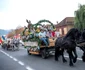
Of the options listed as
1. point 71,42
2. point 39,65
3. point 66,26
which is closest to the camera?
point 71,42

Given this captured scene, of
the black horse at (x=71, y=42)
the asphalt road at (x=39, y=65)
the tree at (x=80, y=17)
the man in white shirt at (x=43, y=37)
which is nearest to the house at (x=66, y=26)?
the tree at (x=80, y=17)

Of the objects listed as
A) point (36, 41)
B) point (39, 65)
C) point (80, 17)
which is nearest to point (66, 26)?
point (80, 17)

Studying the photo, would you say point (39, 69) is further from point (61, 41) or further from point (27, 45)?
point (27, 45)

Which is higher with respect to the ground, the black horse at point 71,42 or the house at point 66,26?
the house at point 66,26

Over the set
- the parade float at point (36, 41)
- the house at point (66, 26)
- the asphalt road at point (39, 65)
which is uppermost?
the house at point (66, 26)

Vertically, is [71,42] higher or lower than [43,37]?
lower

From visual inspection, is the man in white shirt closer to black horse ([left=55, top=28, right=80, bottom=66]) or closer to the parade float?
the parade float

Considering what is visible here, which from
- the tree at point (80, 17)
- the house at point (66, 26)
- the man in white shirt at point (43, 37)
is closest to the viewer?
the man in white shirt at point (43, 37)

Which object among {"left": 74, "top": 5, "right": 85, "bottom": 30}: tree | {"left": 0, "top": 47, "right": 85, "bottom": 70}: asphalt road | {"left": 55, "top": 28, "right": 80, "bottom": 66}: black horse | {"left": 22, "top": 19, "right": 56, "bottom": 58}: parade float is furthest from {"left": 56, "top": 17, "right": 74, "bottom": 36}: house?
{"left": 55, "top": 28, "right": 80, "bottom": 66}: black horse

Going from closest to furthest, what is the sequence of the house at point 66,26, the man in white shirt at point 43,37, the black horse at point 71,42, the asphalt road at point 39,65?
the asphalt road at point 39,65
the black horse at point 71,42
the man in white shirt at point 43,37
the house at point 66,26

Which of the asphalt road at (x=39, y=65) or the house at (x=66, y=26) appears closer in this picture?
the asphalt road at (x=39, y=65)

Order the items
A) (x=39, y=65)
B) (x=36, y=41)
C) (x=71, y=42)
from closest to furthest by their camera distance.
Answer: (x=71, y=42), (x=39, y=65), (x=36, y=41)

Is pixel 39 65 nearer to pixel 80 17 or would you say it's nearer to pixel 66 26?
pixel 80 17

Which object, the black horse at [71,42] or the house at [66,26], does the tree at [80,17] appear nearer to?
the house at [66,26]
